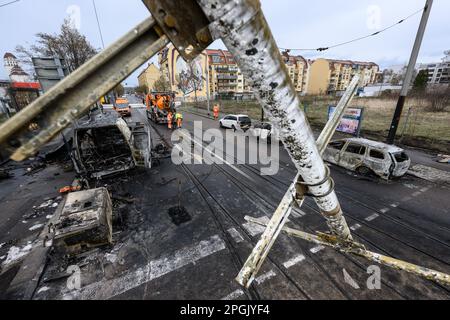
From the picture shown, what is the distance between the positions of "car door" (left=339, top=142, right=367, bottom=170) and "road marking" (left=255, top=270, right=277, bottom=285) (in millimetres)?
6587

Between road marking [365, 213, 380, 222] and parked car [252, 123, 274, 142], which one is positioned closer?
road marking [365, 213, 380, 222]

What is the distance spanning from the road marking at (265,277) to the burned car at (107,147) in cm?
655

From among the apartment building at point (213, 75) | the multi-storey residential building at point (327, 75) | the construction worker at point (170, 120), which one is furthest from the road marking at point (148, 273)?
the multi-storey residential building at point (327, 75)

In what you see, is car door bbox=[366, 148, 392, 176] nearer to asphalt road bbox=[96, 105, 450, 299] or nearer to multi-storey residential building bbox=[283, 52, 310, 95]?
asphalt road bbox=[96, 105, 450, 299]

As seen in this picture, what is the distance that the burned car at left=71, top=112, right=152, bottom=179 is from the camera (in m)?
7.46

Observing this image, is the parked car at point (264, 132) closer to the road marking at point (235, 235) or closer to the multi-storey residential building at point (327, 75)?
the road marking at point (235, 235)

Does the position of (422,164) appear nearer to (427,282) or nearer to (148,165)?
(427,282)

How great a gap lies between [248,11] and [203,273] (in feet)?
14.3

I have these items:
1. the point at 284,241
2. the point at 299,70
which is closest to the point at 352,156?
the point at 284,241

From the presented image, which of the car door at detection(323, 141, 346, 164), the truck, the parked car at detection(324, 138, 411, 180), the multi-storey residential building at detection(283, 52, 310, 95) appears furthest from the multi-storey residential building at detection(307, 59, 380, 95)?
the parked car at detection(324, 138, 411, 180)

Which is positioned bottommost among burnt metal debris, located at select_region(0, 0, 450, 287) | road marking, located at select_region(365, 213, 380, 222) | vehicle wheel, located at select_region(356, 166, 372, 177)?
road marking, located at select_region(365, 213, 380, 222)

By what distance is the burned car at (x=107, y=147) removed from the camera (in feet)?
24.5

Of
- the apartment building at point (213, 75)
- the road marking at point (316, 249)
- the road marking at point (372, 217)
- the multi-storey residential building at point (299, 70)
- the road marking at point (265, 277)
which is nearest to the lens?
the road marking at point (265, 277)
